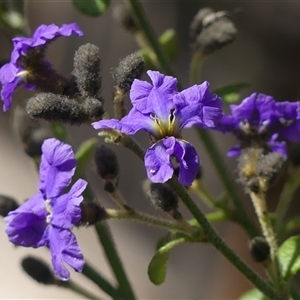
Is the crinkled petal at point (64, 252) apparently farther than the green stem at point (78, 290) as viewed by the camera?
No

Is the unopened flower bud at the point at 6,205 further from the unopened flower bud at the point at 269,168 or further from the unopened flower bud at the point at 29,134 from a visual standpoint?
the unopened flower bud at the point at 269,168

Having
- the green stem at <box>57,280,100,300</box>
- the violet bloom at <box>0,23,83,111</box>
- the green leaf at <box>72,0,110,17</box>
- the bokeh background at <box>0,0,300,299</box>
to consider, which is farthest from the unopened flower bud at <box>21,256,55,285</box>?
the bokeh background at <box>0,0,300,299</box>

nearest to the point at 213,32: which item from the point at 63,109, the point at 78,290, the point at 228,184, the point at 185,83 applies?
the point at 228,184

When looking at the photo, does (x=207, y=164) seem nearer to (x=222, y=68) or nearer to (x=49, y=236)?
(x=222, y=68)

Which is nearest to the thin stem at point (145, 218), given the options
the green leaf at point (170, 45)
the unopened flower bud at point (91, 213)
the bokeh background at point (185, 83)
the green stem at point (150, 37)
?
the unopened flower bud at point (91, 213)

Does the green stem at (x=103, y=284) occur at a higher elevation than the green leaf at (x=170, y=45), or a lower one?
lower

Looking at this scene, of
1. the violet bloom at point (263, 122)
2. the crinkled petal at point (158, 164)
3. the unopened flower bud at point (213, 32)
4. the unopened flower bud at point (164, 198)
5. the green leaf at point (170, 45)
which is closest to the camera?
the crinkled petal at point (158, 164)

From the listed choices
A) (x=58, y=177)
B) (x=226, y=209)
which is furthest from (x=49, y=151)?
(x=226, y=209)
